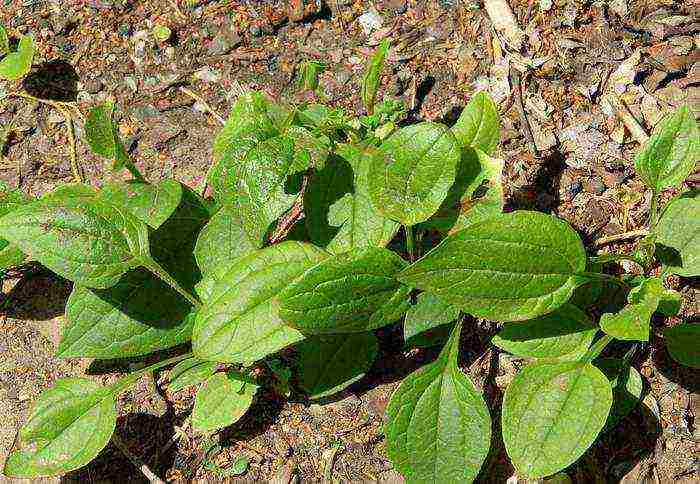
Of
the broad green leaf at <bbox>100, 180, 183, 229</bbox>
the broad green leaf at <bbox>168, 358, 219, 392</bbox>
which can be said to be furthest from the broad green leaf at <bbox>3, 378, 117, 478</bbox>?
the broad green leaf at <bbox>100, 180, 183, 229</bbox>

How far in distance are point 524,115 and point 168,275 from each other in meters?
1.26

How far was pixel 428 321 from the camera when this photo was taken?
1.94m

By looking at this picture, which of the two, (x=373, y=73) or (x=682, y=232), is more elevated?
(x=373, y=73)


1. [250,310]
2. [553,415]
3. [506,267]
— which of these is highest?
[250,310]

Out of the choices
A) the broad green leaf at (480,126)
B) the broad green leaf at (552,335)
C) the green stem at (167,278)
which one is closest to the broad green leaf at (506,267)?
the broad green leaf at (552,335)

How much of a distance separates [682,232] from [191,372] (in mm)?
1264

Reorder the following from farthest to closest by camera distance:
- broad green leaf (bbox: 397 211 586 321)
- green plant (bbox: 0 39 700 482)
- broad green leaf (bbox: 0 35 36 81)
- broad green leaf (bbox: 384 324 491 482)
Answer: broad green leaf (bbox: 0 35 36 81) < broad green leaf (bbox: 384 324 491 482) < green plant (bbox: 0 39 700 482) < broad green leaf (bbox: 397 211 586 321)

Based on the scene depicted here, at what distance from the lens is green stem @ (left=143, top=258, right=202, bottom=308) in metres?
1.77

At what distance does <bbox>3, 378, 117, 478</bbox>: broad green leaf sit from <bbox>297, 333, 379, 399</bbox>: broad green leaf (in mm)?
498

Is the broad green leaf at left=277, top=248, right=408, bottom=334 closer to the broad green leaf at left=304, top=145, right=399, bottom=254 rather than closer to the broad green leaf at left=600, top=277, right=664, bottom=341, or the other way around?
the broad green leaf at left=304, top=145, right=399, bottom=254

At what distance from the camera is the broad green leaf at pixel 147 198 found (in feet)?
6.10

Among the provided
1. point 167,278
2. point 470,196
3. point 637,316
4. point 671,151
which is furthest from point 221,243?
point 671,151

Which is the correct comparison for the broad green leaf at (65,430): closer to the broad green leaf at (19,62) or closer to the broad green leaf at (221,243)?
the broad green leaf at (221,243)

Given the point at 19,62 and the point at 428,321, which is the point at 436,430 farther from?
the point at 19,62
